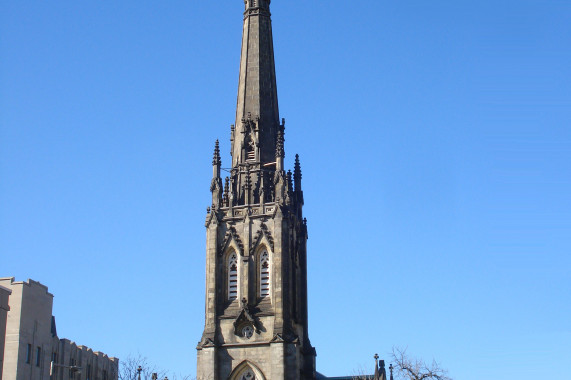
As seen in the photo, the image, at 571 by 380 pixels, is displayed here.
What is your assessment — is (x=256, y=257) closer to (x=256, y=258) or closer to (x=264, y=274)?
(x=256, y=258)

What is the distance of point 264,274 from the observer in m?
66.1

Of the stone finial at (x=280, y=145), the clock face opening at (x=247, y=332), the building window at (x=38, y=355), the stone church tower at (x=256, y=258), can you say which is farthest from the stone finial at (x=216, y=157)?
the building window at (x=38, y=355)

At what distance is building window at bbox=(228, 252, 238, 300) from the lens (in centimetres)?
6600

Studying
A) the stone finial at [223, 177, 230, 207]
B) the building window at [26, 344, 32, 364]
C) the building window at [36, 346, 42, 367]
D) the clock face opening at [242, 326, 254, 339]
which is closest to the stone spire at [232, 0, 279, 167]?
the stone finial at [223, 177, 230, 207]

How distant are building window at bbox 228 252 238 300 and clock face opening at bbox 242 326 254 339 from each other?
2.45m

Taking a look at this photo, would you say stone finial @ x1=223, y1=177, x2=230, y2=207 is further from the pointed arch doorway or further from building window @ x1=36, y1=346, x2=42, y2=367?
building window @ x1=36, y1=346, x2=42, y2=367

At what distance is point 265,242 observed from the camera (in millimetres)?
66312

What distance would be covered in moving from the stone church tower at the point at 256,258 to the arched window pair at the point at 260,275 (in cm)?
7

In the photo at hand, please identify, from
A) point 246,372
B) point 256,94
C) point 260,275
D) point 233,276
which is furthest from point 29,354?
point 256,94

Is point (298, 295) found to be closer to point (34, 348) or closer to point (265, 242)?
point (265, 242)

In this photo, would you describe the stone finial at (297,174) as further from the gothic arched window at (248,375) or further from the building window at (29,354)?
the building window at (29,354)

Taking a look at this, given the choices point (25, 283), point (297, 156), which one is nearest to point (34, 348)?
point (25, 283)

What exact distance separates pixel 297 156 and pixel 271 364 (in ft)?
56.3

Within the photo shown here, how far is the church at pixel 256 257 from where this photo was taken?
63.7 m
